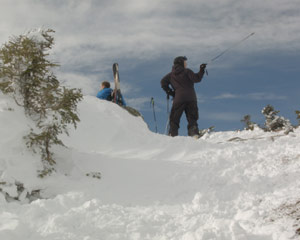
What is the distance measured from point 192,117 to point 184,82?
133 centimetres

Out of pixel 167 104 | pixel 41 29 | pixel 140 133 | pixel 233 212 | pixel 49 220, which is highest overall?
pixel 41 29

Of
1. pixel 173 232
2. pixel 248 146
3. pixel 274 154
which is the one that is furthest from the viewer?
pixel 248 146

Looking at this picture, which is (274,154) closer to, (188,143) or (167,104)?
(188,143)

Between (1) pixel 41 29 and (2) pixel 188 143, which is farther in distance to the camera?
(2) pixel 188 143

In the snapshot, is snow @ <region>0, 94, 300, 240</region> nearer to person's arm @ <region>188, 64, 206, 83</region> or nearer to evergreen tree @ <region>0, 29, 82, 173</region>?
evergreen tree @ <region>0, 29, 82, 173</region>

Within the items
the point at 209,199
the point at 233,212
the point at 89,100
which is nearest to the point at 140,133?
the point at 89,100

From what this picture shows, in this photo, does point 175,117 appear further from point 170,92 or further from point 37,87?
point 37,87

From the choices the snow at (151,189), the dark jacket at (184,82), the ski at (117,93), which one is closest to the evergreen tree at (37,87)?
the snow at (151,189)

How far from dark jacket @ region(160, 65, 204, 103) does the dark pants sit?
0.68 ft

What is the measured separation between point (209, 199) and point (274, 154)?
3.11 meters

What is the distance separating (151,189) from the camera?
5.99 m

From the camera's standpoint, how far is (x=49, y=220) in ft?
13.6

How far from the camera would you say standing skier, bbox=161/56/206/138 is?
1218 centimetres

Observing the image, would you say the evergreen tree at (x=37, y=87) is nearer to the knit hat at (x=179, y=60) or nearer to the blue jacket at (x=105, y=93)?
the knit hat at (x=179, y=60)
